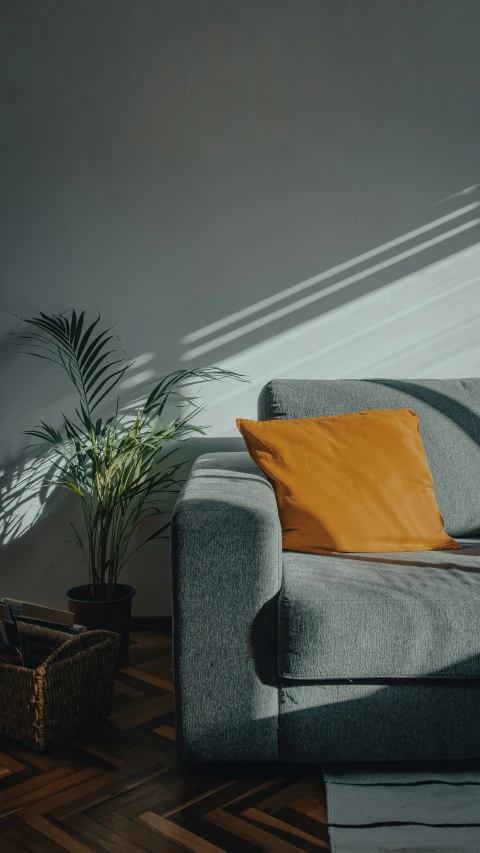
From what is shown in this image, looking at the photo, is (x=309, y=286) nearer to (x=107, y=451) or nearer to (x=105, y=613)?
(x=107, y=451)

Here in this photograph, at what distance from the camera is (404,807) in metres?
1.62

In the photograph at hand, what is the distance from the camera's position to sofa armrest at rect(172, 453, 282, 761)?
171 centimetres

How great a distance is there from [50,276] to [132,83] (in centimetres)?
73

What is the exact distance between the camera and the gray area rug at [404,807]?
4.92 feet

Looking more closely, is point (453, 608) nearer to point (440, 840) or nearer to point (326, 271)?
point (440, 840)

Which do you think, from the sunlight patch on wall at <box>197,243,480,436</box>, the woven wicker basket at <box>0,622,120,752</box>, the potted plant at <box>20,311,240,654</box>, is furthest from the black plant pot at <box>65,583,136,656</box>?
the sunlight patch on wall at <box>197,243,480,436</box>

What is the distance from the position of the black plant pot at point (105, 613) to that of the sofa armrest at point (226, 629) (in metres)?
0.85

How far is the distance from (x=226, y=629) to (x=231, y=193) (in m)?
1.68

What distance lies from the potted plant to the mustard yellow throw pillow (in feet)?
1.82

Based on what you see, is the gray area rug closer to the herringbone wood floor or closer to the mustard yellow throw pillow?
the herringbone wood floor

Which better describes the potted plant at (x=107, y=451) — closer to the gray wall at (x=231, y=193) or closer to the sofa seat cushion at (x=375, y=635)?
the gray wall at (x=231, y=193)

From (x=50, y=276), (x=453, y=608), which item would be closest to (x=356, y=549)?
(x=453, y=608)

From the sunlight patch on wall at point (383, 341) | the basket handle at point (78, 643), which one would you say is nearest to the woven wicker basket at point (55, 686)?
the basket handle at point (78, 643)

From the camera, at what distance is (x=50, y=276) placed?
2863 millimetres
